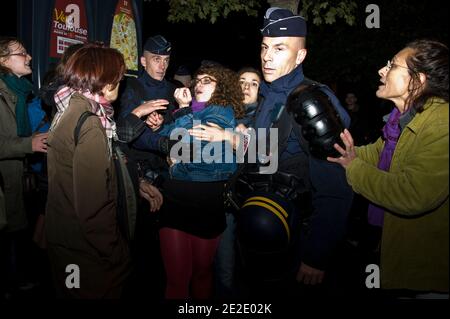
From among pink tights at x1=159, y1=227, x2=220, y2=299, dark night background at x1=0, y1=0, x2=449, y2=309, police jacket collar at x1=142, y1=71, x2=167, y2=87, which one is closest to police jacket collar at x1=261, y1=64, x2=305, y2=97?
pink tights at x1=159, y1=227, x2=220, y2=299

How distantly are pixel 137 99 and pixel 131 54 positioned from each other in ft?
7.35

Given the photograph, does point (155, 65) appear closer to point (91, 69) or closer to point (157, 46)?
point (157, 46)

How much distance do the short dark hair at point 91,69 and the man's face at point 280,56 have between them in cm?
106

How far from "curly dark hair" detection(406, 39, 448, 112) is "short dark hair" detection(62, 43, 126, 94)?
75.6 inches

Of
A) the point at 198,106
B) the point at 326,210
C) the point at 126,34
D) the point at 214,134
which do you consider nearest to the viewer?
the point at 326,210

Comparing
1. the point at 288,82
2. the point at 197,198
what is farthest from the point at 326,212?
the point at 197,198

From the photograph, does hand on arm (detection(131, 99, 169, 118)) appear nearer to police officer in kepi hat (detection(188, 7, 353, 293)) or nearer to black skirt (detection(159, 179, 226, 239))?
black skirt (detection(159, 179, 226, 239))

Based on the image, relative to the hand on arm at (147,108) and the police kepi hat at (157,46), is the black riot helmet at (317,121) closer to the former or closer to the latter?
the hand on arm at (147,108)

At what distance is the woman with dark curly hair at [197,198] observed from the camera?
3383mm

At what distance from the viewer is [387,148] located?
2877mm

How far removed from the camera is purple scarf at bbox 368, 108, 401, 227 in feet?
9.27

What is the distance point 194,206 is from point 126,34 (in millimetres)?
3742
